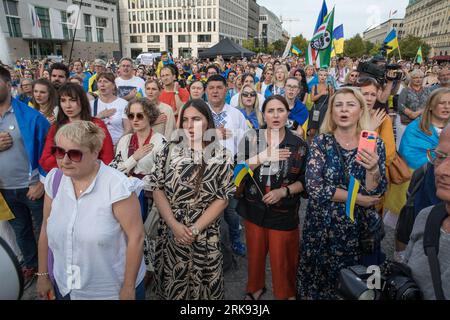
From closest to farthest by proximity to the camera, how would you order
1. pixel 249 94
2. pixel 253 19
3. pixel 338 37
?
pixel 249 94, pixel 338 37, pixel 253 19

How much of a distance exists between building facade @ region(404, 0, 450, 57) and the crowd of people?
84.7m

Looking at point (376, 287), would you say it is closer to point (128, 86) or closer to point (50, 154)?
point (50, 154)

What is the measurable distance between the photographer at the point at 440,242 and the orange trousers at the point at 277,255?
1228 mm

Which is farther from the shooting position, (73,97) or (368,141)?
(73,97)

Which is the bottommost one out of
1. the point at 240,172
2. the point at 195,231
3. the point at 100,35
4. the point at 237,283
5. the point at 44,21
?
the point at 237,283

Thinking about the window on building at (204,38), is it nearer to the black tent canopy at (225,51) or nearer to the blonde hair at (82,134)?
the black tent canopy at (225,51)

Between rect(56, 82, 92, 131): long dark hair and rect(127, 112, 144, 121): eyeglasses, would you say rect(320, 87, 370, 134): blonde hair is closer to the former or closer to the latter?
rect(127, 112, 144, 121): eyeglasses

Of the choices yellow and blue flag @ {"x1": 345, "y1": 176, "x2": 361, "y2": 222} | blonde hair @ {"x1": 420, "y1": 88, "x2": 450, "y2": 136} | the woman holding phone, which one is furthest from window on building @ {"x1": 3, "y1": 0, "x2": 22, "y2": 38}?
yellow and blue flag @ {"x1": 345, "y1": 176, "x2": 361, "y2": 222}

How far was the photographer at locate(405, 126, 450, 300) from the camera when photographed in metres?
1.31

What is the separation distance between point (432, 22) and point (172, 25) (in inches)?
2975

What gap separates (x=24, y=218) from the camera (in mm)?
3162

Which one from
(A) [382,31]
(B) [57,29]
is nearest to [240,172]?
(B) [57,29]

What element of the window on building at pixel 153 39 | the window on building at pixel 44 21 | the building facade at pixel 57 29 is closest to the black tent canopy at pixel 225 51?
the building facade at pixel 57 29
